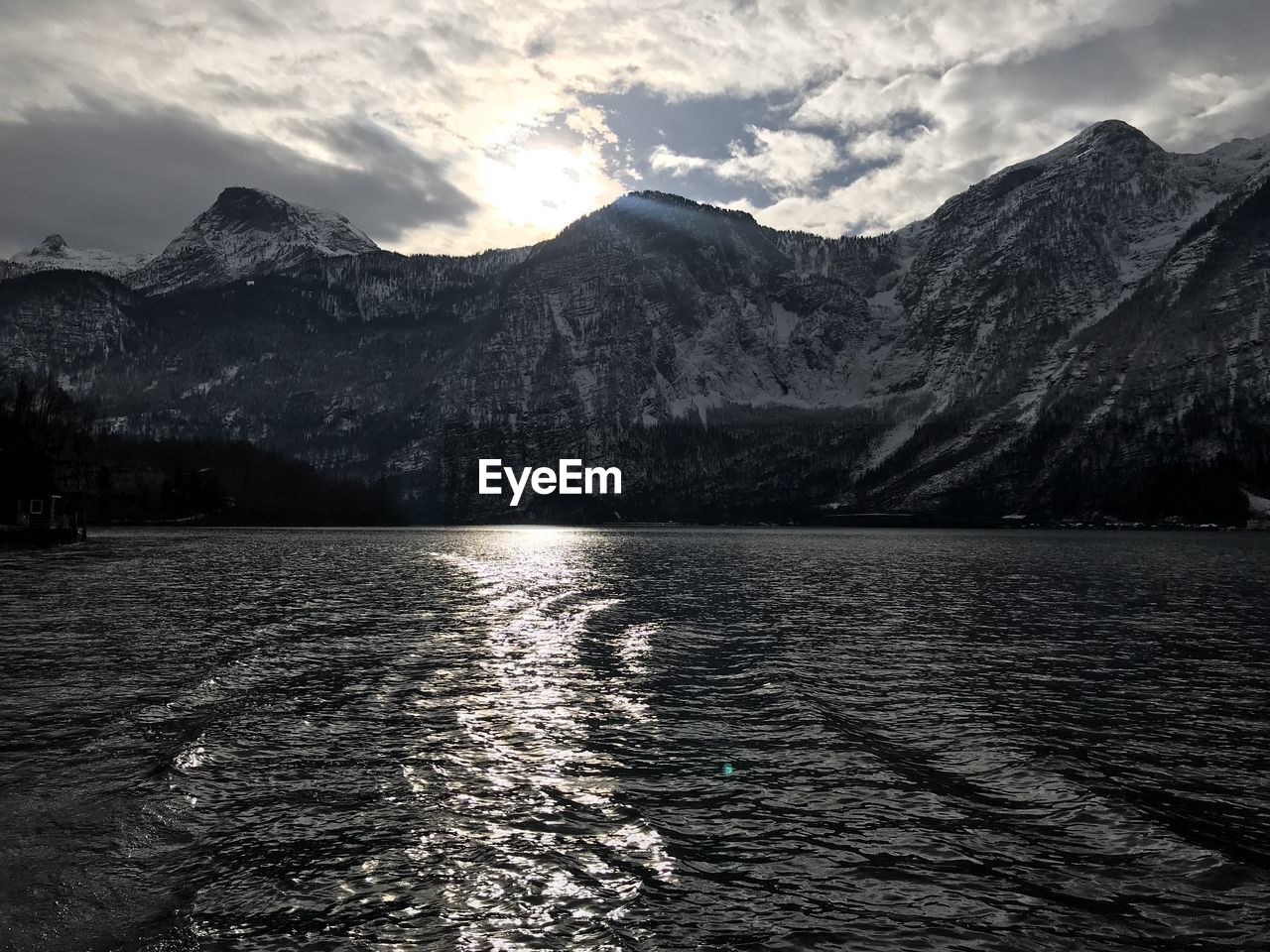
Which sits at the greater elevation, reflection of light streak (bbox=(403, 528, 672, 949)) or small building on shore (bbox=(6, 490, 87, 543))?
small building on shore (bbox=(6, 490, 87, 543))

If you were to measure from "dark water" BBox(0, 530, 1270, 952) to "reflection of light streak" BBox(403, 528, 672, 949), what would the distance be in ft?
0.31

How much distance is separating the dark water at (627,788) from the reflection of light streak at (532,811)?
0.09 meters

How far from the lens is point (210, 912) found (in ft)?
42.2

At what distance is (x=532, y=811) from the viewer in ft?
58.7

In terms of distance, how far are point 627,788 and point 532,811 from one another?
275 cm

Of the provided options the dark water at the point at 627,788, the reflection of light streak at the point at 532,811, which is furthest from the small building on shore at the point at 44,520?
the reflection of light streak at the point at 532,811

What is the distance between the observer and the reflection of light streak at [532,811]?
43.9 feet

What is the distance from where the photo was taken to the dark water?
42.9 ft

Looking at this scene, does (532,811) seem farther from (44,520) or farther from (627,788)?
(44,520)

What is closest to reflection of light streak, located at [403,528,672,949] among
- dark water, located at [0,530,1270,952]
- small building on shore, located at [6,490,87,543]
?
dark water, located at [0,530,1270,952]

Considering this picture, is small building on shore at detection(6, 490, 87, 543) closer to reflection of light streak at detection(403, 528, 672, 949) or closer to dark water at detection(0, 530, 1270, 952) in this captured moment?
dark water at detection(0, 530, 1270, 952)

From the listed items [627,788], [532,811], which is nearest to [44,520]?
[532,811]

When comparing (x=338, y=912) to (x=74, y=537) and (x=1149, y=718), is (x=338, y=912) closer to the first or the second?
(x=1149, y=718)

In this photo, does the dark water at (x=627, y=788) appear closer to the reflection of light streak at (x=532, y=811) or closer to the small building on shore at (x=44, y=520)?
the reflection of light streak at (x=532, y=811)
